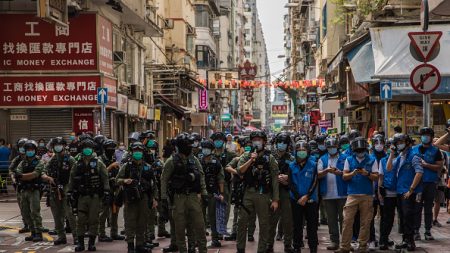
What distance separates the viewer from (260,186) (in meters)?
12.5

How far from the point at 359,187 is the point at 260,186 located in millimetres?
1574

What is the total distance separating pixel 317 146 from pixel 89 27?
48.0 feet

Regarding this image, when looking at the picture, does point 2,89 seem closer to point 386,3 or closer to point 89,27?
point 89,27

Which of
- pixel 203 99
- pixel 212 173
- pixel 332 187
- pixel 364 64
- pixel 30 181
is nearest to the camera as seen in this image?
pixel 332 187

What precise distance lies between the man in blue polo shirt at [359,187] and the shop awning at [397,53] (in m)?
11.0

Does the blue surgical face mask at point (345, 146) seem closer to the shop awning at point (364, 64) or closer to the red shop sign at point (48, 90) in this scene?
the shop awning at point (364, 64)

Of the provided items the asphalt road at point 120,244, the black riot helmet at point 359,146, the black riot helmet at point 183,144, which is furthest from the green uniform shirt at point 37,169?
the black riot helmet at point 359,146

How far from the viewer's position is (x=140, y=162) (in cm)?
1343

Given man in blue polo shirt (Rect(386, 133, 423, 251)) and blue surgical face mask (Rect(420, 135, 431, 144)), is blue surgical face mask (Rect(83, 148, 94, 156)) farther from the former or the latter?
blue surgical face mask (Rect(420, 135, 431, 144))

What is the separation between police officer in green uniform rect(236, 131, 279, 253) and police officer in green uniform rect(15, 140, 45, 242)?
4.88 metres

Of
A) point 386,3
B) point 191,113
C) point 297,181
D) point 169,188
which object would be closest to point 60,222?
point 169,188

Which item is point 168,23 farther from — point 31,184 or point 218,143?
point 31,184

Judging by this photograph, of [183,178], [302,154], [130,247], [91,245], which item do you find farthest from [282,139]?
[91,245]

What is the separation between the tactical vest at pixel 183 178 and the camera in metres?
11.9
